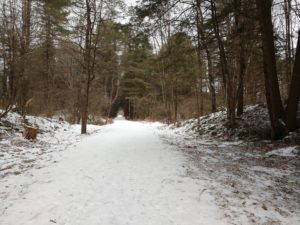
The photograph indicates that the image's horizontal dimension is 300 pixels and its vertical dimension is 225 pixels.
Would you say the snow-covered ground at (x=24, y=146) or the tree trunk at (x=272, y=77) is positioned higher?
the tree trunk at (x=272, y=77)

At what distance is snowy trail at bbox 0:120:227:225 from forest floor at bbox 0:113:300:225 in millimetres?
12

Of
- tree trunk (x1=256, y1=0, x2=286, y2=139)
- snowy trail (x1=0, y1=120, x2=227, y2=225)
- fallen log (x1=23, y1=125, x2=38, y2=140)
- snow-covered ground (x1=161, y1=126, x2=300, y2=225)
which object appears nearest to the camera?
snowy trail (x1=0, y1=120, x2=227, y2=225)

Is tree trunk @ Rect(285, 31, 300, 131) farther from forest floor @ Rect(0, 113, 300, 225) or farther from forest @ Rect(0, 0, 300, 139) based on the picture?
forest floor @ Rect(0, 113, 300, 225)

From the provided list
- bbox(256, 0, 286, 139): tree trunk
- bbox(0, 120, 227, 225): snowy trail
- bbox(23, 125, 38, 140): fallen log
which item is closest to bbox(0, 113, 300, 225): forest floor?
bbox(0, 120, 227, 225): snowy trail

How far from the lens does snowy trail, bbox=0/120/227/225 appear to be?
12.1 feet

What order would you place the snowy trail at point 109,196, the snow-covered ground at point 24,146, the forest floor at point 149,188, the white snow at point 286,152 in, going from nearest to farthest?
the snowy trail at point 109,196, the forest floor at point 149,188, the snow-covered ground at point 24,146, the white snow at point 286,152

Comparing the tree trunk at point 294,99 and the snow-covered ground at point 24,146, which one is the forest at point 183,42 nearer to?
the tree trunk at point 294,99

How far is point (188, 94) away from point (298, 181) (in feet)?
79.4

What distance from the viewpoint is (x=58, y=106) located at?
81.3 feet

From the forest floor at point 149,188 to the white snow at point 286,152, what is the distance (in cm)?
2

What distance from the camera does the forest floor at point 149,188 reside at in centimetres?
379

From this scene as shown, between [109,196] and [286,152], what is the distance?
19.6 ft

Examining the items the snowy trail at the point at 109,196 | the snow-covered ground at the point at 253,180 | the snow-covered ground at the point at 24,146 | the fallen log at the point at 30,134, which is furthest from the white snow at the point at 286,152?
the fallen log at the point at 30,134

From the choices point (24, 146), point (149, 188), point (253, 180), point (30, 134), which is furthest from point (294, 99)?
point (30, 134)
